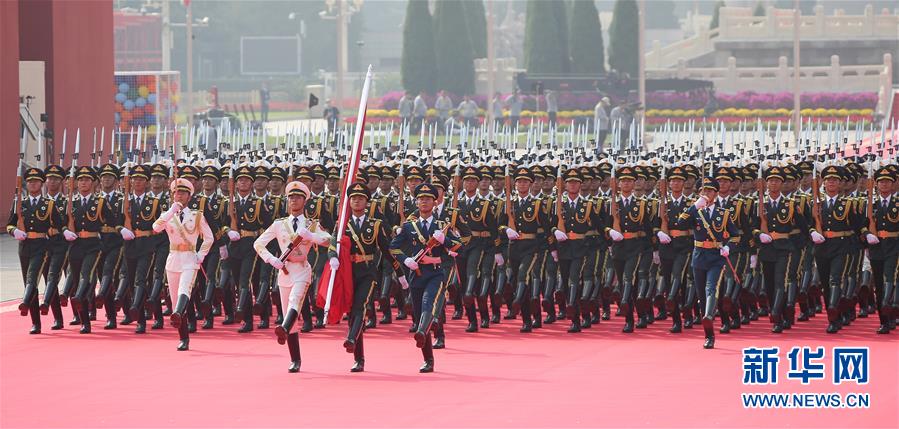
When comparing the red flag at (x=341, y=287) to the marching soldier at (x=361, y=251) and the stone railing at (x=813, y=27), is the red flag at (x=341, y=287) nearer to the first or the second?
the marching soldier at (x=361, y=251)

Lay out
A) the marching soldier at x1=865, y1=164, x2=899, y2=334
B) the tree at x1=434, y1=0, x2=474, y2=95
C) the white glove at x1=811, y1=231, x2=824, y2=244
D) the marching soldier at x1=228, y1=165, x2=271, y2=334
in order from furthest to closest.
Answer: the tree at x1=434, y1=0, x2=474, y2=95 < the marching soldier at x1=228, y1=165, x2=271, y2=334 < the white glove at x1=811, y1=231, x2=824, y2=244 < the marching soldier at x1=865, y1=164, x2=899, y2=334

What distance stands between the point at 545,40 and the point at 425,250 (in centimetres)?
5644

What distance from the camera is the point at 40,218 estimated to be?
17.5 meters

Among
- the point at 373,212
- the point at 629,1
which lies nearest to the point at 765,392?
the point at 373,212

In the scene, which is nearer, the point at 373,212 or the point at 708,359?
the point at 708,359

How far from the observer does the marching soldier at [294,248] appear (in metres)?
14.6

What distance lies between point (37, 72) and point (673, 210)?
19.2 metres

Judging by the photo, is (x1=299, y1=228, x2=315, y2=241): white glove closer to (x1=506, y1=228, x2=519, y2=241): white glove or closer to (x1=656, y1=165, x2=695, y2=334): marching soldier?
(x1=506, y1=228, x2=519, y2=241): white glove

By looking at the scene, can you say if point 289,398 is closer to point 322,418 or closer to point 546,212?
point 322,418

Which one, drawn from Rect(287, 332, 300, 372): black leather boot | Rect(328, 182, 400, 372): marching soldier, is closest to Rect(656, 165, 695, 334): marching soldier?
Rect(328, 182, 400, 372): marching soldier

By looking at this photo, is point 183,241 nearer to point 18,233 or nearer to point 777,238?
point 18,233

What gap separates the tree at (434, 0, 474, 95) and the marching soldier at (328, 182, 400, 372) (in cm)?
5623

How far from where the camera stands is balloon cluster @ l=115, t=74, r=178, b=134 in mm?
37688

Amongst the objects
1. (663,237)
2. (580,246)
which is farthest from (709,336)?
(580,246)
